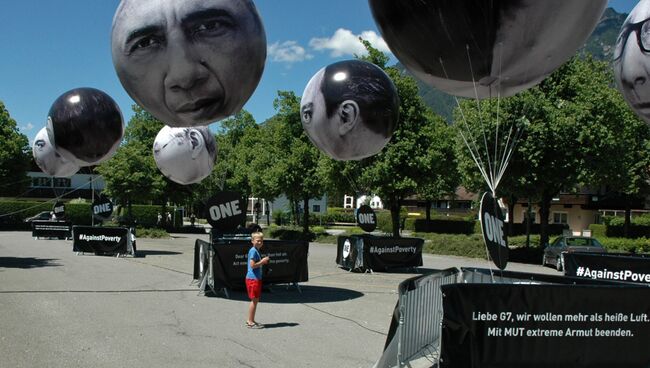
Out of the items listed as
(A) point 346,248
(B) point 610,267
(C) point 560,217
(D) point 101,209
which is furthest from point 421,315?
(C) point 560,217

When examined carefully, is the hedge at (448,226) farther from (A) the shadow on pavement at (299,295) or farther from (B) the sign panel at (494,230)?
(B) the sign panel at (494,230)

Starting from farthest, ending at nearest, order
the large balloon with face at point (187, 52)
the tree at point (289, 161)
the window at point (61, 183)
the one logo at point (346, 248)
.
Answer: the window at point (61, 183) → the tree at point (289, 161) → the one logo at point (346, 248) → the large balloon with face at point (187, 52)

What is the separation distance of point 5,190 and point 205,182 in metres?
14.1

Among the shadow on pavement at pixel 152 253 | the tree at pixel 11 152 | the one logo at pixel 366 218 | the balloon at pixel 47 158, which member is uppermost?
the tree at pixel 11 152

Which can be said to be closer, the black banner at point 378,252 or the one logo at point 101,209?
the black banner at point 378,252

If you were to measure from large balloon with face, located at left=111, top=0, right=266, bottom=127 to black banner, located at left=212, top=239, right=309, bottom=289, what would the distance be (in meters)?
8.29

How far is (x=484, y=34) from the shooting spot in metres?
3.55

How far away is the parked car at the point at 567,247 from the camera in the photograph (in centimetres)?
2066

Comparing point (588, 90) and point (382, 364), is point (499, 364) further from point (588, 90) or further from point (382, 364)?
point (588, 90)

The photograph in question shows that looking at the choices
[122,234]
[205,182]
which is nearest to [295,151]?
[205,182]

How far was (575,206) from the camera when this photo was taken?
5150 cm

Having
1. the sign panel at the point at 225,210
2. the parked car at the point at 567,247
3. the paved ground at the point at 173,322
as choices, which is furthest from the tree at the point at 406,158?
the sign panel at the point at 225,210

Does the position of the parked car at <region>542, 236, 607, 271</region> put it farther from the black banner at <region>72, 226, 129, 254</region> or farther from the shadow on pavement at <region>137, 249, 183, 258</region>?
the black banner at <region>72, 226, 129, 254</region>

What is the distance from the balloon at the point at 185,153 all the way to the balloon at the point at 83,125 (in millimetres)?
1083
